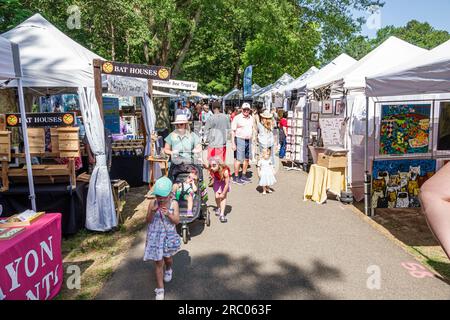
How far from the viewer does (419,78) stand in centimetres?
546

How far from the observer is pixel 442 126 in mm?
7184

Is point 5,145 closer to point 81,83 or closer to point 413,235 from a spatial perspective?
point 81,83

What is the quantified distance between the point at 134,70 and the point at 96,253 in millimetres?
3495

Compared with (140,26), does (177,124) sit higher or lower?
lower

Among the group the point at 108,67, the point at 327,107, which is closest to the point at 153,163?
the point at 108,67

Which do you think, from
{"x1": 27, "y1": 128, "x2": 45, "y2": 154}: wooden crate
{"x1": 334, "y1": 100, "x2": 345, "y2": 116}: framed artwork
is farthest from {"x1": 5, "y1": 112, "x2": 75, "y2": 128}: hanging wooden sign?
{"x1": 334, "y1": 100, "x2": 345, "y2": 116}: framed artwork

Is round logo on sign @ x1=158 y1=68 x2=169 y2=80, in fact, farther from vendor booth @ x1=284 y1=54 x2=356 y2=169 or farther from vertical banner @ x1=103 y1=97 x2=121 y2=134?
vendor booth @ x1=284 y1=54 x2=356 y2=169

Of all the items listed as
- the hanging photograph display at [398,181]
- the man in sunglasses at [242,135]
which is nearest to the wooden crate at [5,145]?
the man in sunglasses at [242,135]

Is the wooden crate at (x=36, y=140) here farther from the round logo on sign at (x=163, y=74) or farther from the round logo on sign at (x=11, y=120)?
the round logo on sign at (x=163, y=74)

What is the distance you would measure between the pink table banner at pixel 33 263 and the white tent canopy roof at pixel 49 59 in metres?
3.36

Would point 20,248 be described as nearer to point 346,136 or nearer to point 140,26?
point 346,136
